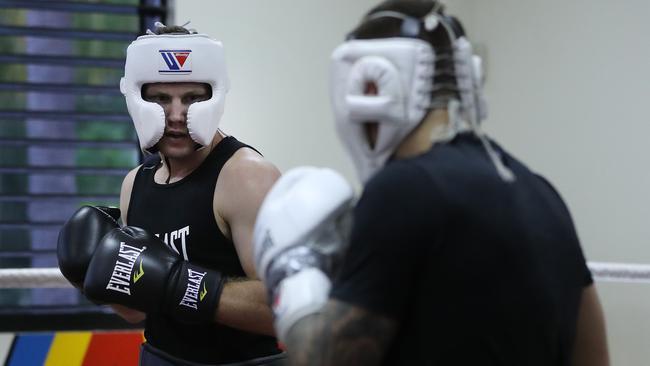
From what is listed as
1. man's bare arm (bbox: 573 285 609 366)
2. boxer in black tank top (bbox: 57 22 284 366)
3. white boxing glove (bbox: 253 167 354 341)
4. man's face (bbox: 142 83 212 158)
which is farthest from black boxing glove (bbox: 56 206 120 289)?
man's bare arm (bbox: 573 285 609 366)

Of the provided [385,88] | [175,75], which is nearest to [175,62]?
[175,75]

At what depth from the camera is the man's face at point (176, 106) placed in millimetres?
1790

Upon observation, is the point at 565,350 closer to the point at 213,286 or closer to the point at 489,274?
the point at 489,274

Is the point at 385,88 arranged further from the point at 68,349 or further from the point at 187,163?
the point at 68,349

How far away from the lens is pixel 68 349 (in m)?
3.04

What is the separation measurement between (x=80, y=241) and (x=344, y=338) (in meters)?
0.98

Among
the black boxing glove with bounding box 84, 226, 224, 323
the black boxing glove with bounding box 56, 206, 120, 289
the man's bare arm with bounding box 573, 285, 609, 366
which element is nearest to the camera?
the man's bare arm with bounding box 573, 285, 609, 366

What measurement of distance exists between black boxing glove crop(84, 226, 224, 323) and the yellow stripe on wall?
1488 mm

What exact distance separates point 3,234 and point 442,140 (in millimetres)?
2989

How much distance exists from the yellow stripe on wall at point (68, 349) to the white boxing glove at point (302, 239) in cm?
217

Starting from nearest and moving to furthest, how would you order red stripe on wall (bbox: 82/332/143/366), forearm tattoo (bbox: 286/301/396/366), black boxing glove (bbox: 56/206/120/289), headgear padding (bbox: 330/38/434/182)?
1. forearm tattoo (bbox: 286/301/396/366)
2. headgear padding (bbox: 330/38/434/182)
3. black boxing glove (bbox: 56/206/120/289)
4. red stripe on wall (bbox: 82/332/143/366)

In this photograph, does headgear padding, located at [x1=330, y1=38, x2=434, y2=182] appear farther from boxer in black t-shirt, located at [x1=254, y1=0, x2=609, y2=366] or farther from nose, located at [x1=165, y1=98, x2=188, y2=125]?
nose, located at [x1=165, y1=98, x2=188, y2=125]

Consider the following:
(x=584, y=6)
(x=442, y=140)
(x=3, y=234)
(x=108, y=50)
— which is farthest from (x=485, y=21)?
(x=442, y=140)

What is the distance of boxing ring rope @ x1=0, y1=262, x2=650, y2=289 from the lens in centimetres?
256
